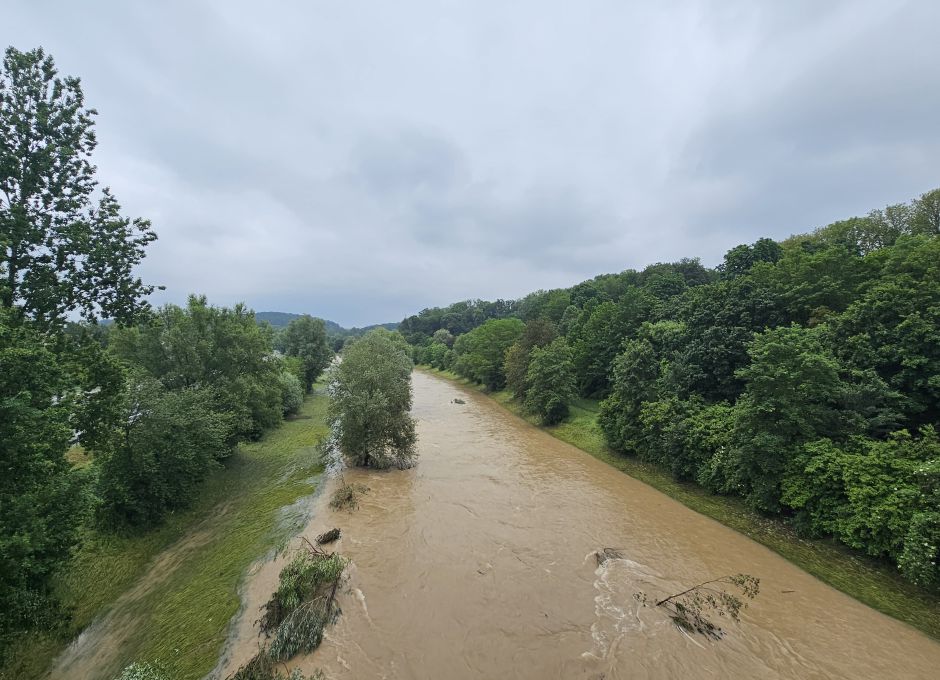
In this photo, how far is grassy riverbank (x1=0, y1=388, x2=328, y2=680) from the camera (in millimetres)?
10320

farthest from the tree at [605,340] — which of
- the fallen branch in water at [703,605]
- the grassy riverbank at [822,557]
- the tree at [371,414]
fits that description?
the fallen branch in water at [703,605]

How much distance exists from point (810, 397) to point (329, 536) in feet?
69.6

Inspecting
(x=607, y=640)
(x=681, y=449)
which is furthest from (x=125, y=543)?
(x=681, y=449)

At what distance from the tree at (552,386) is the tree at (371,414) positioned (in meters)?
15.1

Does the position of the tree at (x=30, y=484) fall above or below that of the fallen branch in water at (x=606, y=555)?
above

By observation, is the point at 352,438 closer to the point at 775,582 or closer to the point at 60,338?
the point at 60,338

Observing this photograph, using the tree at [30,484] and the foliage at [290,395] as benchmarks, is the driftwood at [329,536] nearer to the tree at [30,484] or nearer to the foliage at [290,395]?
the tree at [30,484]

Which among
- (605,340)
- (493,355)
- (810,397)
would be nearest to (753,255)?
(605,340)

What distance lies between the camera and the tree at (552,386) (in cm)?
3688

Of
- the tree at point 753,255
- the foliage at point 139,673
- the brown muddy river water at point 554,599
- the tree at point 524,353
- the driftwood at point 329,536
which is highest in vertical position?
the tree at point 753,255

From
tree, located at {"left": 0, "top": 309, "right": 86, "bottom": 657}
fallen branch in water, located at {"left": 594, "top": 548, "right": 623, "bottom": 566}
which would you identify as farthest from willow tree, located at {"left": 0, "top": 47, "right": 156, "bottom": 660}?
fallen branch in water, located at {"left": 594, "top": 548, "right": 623, "bottom": 566}

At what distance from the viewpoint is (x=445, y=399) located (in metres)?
54.8

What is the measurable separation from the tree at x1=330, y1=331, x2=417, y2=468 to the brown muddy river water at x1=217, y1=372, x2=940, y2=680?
293 centimetres

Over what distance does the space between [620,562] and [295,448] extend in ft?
76.4
